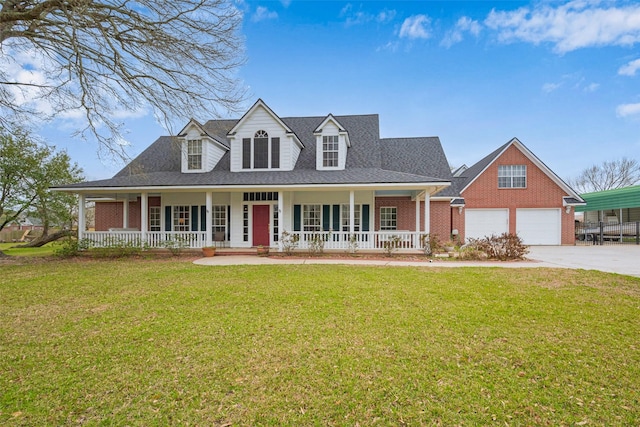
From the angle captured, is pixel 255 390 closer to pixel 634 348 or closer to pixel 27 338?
pixel 27 338

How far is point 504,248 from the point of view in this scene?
482 inches

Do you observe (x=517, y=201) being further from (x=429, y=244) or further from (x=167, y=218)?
(x=167, y=218)

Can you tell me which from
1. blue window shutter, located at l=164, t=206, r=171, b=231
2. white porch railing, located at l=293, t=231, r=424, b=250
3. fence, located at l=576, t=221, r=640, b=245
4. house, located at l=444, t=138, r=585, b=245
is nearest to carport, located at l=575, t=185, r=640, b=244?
fence, located at l=576, t=221, r=640, b=245

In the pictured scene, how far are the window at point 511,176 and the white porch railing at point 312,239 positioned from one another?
32.0 ft

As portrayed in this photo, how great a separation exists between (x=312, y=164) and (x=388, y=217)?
17.3 ft

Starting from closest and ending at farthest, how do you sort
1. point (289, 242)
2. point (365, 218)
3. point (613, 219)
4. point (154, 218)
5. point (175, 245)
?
point (289, 242), point (175, 245), point (365, 218), point (154, 218), point (613, 219)

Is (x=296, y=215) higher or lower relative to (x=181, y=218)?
higher

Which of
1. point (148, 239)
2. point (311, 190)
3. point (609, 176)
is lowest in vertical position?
point (148, 239)

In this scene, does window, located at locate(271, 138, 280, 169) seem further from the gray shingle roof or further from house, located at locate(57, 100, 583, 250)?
the gray shingle roof

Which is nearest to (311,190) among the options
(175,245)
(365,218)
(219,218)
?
(365,218)

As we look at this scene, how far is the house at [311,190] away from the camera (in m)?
13.7

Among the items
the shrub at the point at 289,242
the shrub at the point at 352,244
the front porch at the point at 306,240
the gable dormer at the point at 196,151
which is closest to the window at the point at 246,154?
the gable dormer at the point at 196,151

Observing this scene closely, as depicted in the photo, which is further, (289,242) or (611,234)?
(611,234)

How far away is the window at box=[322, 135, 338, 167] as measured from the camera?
15.5 meters
